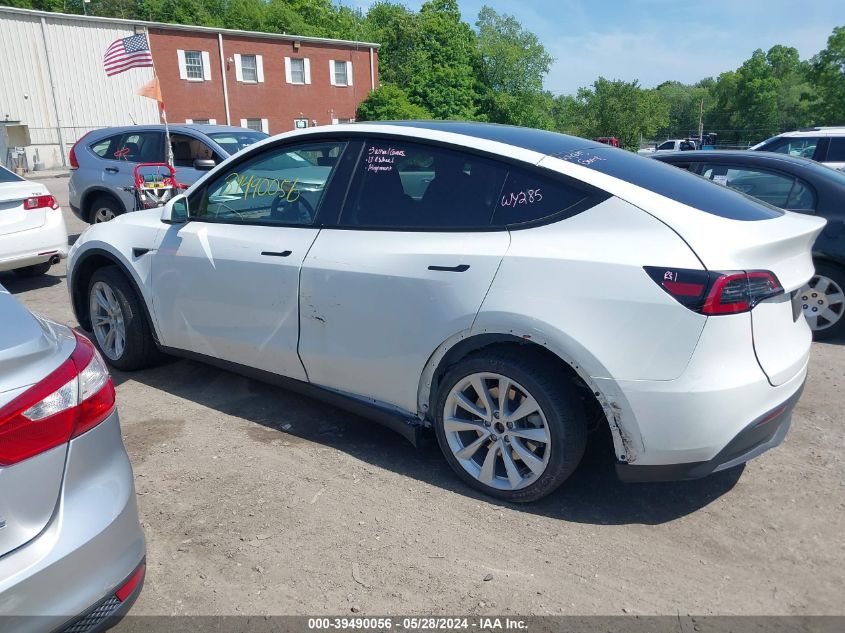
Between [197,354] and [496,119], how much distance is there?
173 ft

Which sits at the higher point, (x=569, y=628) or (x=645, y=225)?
(x=645, y=225)

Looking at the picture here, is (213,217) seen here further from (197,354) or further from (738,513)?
(738,513)

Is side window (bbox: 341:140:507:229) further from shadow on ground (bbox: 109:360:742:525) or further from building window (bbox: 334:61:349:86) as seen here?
building window (bbox: 334:61:349:86)

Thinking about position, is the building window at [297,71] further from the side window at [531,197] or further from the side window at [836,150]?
the side window at [531,197]

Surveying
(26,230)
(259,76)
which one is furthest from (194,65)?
(26,230)

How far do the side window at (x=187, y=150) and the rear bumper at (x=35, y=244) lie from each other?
7.77 feet

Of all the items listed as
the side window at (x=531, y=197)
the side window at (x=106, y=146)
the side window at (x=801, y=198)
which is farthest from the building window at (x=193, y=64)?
the side window at (x=531, y=197)

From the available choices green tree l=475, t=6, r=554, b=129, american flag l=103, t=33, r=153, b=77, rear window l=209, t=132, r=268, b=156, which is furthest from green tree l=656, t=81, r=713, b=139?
rear window l=209, t=132, r=268, b=156

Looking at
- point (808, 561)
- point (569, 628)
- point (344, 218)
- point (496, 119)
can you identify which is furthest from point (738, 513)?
point (496, 119)

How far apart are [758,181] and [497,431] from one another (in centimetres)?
415

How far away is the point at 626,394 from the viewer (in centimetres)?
276

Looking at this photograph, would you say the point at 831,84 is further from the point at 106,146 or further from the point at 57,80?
the point at 106,146

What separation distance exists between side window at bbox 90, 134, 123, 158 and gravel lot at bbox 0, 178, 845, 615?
23.7 ft

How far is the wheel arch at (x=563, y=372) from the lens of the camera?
9.18 feet
